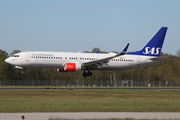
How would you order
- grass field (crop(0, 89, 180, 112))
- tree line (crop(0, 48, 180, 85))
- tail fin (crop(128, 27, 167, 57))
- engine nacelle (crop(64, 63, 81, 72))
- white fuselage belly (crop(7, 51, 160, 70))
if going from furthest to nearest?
tree line (crop(0, 48, 180, 85)), tail fin (crop(128, 27, 167, 57)), engine nacelle (crop(64, 63, 81, 72)), white fuselage belly (crop(7, 51, 160, 70)), grass field (crop(0, 89, 180, 112))

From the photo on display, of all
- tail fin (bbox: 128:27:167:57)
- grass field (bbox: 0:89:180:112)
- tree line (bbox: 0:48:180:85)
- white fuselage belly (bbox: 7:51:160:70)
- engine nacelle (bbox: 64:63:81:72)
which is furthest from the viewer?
tree line (bbox: 0:48:180:85)

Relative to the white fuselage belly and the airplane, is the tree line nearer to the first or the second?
the airplane

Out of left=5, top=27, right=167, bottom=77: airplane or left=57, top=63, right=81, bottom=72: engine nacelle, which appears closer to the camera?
left=5, top=27, right=167, bottom=77: airplane

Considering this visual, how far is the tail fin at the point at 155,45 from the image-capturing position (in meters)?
Answer: 47.8

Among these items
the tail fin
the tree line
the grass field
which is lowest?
the grass field

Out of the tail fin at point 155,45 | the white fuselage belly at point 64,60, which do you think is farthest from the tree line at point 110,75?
the white fuselage belly at point 64,60

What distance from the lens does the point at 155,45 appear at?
4825cm

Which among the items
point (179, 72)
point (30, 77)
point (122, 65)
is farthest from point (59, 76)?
point (122, 65)

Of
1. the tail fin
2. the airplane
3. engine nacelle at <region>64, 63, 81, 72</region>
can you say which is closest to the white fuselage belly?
the airplane

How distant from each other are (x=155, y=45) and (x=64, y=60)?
16458 mm

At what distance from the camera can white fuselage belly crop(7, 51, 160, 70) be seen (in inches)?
1660

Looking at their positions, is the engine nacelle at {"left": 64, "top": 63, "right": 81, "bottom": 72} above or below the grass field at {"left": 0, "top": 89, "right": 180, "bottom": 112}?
above

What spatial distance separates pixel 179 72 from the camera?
83688 mm

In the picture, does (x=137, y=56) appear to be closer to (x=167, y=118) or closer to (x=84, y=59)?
(x=84, y=59)
